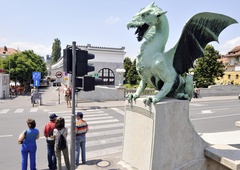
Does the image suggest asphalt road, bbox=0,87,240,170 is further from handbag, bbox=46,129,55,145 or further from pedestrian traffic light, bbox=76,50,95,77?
pedestrian traffic light, bbox=76,50,95,77

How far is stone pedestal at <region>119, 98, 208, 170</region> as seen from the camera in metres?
4.29

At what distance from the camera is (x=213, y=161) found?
200 inches

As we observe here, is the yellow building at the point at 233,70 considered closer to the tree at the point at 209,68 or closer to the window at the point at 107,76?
the tree at the point at 209,68

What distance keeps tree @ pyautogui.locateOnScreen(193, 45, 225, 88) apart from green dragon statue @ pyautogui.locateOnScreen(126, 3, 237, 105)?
1075 inches

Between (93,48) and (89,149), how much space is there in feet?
67.8

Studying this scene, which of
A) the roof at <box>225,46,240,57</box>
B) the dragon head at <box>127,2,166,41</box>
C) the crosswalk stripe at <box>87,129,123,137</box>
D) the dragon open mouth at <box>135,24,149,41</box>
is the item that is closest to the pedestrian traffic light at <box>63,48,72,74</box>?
the dragon head at <box>127,2,166,41</box>

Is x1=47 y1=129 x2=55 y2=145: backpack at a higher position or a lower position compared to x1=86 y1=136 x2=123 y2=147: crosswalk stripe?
higher

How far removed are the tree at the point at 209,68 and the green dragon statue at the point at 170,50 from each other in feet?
89.6

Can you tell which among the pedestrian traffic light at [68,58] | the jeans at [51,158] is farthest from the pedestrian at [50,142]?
the pedestrian traffic light at [68,58]

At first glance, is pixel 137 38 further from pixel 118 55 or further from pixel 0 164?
pixel 118 55

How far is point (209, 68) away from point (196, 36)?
2769 cm

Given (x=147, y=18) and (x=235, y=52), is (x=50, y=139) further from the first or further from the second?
(x=235, y=52)

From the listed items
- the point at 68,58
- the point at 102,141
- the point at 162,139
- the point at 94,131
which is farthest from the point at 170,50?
the point at 94,131

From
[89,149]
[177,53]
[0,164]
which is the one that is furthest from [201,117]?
[0,164]
